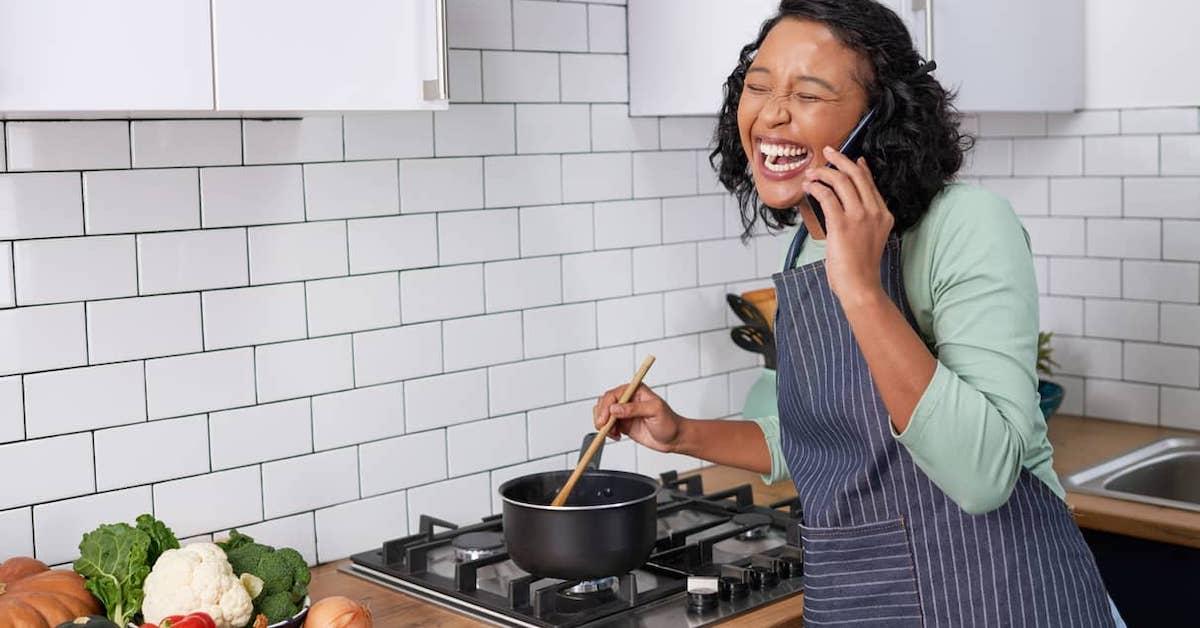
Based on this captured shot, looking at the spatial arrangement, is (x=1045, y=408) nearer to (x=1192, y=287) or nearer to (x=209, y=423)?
(x=1192, y=287)

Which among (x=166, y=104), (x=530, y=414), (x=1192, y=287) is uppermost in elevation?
(x=166, y=104)

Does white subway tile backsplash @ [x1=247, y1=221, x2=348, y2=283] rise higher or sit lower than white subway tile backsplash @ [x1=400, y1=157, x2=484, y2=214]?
lower

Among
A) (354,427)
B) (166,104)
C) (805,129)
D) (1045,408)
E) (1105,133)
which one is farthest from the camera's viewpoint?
(1105,133)

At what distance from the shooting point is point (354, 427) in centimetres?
229

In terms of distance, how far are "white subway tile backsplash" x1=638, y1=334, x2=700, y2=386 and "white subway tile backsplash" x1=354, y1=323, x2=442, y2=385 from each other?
48 cm

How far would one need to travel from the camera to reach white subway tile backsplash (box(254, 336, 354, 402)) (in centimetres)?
216

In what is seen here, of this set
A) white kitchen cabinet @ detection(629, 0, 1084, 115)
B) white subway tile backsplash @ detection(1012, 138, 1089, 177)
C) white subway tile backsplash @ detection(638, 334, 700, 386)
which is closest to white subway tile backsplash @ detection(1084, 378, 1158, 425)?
white subway tile backsplash @ detection(1012, 138, 1089, 177)

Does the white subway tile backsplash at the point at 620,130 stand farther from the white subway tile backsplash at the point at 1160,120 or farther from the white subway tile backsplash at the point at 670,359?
the white subway tile backsplash at the point at 1160,120

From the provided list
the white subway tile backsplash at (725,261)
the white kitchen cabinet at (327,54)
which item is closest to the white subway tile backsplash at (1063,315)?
the white subway tile backsplash at (725,261)

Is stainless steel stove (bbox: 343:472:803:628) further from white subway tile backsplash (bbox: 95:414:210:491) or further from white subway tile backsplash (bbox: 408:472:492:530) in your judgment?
white subway tile backsplash (bbox: 95:414:210:491)

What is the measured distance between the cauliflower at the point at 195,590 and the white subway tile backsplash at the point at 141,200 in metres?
0.54

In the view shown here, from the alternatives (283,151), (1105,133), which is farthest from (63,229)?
(1105,133)

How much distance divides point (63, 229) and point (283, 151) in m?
0.38

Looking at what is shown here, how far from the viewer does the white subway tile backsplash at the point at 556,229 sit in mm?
2531
